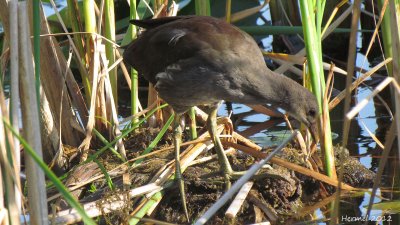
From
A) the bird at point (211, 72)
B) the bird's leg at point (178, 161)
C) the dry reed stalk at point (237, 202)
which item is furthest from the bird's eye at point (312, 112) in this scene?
the bird's leg at point (178, 161)

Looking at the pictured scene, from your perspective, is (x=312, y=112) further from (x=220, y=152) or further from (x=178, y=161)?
(x=178, y=161)

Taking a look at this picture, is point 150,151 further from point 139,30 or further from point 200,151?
point 139,30

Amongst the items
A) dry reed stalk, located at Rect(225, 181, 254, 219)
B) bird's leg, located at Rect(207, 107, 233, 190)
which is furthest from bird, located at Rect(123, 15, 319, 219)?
dry reed stalk, located at Rect(225, 181, 254, 219)

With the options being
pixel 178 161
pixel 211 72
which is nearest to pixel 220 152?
pixel 178 161

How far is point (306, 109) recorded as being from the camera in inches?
146

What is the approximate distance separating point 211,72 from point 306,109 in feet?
1.74

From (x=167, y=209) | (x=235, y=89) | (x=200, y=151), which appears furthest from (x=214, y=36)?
(x=167, y=209)

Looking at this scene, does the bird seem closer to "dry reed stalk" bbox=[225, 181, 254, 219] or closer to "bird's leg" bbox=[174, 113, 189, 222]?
"bird's leg" bbox=[174, 113, 189, 222]

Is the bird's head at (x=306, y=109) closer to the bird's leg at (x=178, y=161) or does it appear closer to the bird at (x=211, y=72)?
the bird at (x=211, y=72)

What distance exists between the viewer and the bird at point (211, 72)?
379 cm

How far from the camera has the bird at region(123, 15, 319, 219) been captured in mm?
3789

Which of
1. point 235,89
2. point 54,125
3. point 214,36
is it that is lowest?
point 54,125

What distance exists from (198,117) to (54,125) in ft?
2.94

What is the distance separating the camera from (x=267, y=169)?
13.0ft
